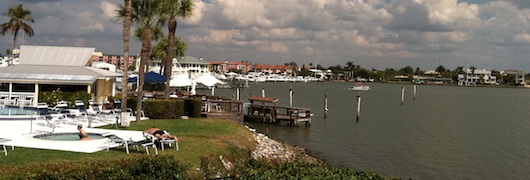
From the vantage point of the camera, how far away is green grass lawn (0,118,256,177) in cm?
1325

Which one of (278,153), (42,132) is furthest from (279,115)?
(42,132)

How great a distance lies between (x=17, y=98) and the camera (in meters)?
26.4

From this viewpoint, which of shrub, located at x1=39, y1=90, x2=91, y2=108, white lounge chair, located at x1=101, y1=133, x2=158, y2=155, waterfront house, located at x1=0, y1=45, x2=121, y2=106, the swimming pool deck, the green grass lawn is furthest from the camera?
waterfront house, located at x1=0, y1=45, x2=121, y2=106

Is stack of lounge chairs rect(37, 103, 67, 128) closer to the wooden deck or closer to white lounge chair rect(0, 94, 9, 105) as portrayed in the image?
white lounge chair rect(0, 94, 9, 105)

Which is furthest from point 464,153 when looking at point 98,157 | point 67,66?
point 67,66

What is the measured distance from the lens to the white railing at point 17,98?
2572 centimetres

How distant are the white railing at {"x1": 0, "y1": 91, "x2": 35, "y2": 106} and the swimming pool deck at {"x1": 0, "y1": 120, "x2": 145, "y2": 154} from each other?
216 inches

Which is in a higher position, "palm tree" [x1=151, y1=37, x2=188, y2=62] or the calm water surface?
"palm tree" [x1=151, y1=37, x2=188, y2=62]

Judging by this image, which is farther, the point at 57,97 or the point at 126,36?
the point at 57,97

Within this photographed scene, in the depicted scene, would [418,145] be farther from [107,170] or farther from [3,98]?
[107,170]

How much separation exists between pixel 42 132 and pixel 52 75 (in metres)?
11.2

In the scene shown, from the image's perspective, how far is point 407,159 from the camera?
87.4 ft

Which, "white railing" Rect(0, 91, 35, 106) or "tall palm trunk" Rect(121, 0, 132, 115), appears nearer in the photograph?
"tall palm trunk" Rect(121, 0, 132, 115)

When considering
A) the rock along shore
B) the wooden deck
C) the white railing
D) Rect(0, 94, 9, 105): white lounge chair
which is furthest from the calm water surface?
Rect(0, 94, 9, 105): white lounge chair
